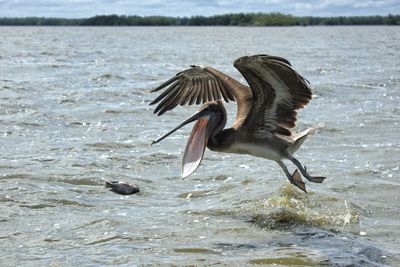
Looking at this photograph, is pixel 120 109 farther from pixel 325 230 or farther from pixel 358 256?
pixel 358 256

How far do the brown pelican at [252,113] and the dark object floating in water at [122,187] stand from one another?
122 centimetres

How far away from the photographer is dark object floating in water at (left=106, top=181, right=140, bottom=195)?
28.5 feet

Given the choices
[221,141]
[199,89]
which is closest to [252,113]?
[221,141]

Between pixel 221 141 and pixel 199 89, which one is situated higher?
pixel 199 89

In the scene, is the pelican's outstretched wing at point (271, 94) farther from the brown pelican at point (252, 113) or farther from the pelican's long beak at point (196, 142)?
the pelican's long beak at point (196, 142)

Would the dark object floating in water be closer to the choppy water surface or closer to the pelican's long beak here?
the choppy water surface

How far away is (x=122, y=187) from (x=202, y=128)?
1661 mm

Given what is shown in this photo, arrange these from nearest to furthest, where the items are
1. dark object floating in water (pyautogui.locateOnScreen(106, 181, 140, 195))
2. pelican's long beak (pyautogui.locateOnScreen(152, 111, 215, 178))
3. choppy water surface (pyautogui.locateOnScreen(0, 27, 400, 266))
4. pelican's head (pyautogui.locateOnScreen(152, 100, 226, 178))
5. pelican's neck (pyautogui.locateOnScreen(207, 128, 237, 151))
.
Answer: choppy water surface (pyautogui.locateOnScreen(0, 27, 400, 266))
pelican's long beak (pyautogui.locateOnScreen(152, 111, 215, 178))
pelican's head (pyautogui.locateOnScreen(152, 100, 226, 178))
pelican's neck (pyautogui.locateOnScreen(207, 128, 237, 151))
dark object floating in water (pyautogui.locateOnScreen(106, 181, 140, 195))

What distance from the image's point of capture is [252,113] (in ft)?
25.3

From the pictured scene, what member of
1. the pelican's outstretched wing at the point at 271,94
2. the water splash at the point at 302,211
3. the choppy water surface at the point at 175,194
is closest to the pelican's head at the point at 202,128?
the pelican's outstretched wing at the point at 271,94

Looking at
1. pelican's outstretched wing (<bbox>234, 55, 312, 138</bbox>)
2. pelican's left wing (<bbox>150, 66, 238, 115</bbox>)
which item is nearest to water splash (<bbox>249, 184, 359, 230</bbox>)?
pelican's outstretched wing (<bbox>234, 55, 312, 138</bbox>)

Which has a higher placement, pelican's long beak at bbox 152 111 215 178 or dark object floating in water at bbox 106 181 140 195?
pelican's long beak at bbox 152 111 215 178

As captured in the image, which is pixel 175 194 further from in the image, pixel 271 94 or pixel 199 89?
pixel 271 94

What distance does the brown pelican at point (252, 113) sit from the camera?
7.21 m
